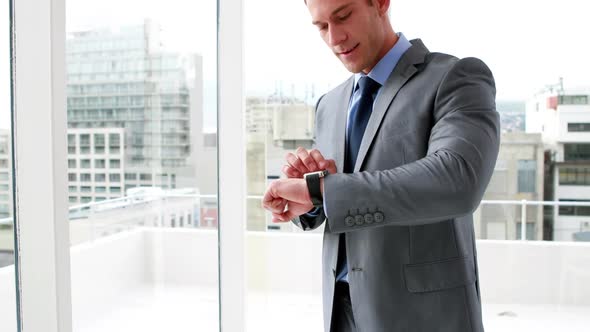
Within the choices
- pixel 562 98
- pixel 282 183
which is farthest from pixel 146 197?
pixel 562 98

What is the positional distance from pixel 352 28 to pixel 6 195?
3.05 feet

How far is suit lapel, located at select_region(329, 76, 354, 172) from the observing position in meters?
1.25

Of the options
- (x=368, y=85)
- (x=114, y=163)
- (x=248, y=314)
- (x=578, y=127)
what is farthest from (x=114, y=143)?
(x=578, y=127)

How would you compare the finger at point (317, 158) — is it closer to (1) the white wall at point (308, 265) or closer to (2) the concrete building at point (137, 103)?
(2) the concrete building at point (137, 103)

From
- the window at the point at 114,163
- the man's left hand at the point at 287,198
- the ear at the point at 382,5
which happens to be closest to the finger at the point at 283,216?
the man's left hand at the point at 287,198

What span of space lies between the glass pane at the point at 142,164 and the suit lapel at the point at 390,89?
0.88m

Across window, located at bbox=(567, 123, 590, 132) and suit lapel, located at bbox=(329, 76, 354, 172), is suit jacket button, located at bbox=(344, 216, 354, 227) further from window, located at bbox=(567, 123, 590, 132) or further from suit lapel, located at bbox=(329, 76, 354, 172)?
window, located at bbox=(567, 123, 590, 132)

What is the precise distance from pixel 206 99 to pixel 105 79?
0.81 meters

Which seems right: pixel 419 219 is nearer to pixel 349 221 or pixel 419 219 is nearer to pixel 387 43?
pixel 349 221

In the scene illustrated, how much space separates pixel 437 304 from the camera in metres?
1.10

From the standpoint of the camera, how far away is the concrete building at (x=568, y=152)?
154 inches

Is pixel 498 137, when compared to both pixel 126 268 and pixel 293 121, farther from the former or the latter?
pixel 293 121

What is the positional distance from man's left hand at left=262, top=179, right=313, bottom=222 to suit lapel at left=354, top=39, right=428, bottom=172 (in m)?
0.16

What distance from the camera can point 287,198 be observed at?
39.5 inches
